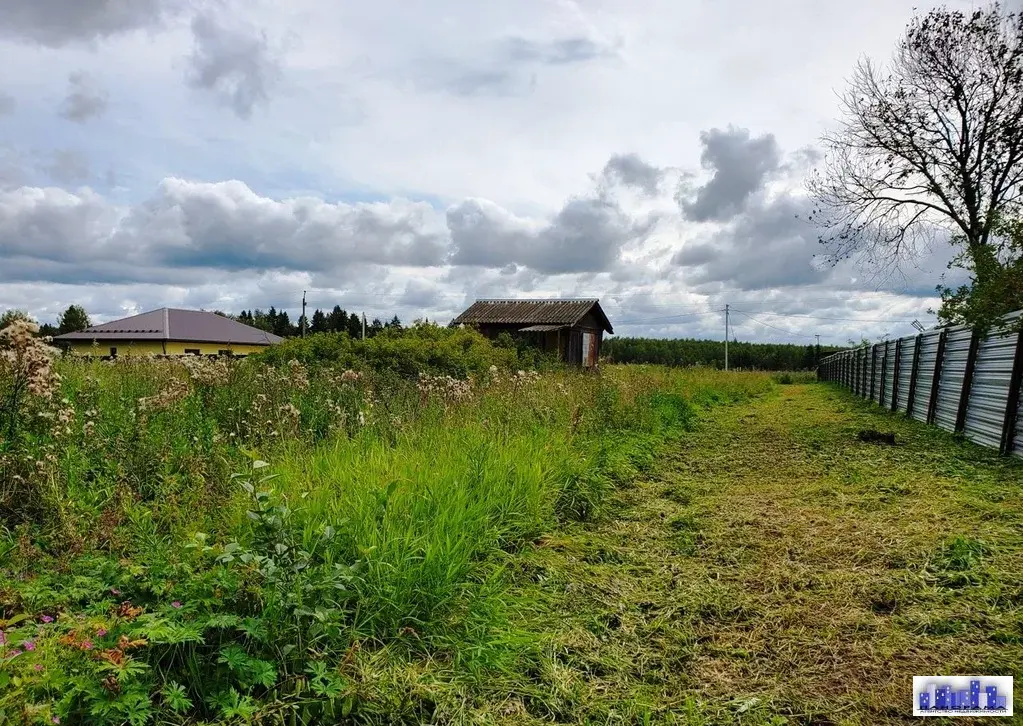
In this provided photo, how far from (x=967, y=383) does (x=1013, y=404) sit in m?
1.91

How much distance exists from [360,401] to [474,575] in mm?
3493

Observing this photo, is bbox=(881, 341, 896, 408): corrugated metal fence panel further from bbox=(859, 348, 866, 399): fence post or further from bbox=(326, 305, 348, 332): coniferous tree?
bbox=(326, 305, 348, 332): coniferous tree

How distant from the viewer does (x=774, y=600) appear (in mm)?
3389

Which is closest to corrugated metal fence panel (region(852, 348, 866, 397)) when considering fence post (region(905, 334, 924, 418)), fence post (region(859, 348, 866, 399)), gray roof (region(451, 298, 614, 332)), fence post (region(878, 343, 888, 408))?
fence post (region(859, 348, 866, 399))

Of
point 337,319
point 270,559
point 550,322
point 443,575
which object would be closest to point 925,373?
point 443,575

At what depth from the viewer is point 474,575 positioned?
3.31 m

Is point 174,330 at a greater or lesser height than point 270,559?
greater

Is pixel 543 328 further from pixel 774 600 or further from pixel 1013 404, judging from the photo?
pixel 774 600

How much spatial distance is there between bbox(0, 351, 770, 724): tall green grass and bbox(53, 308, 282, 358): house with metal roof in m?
42.2

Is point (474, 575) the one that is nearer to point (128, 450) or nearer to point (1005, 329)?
point (128, 450)

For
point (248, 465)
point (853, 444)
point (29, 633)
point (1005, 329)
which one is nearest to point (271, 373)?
point (248, 465)

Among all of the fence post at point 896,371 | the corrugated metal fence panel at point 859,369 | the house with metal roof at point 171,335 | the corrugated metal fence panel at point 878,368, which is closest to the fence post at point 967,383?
the fence post at point 896,371

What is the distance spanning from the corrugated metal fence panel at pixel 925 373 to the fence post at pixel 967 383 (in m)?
1.85

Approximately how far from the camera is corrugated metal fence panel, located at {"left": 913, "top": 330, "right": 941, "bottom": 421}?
37.7 ft
